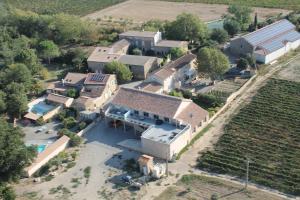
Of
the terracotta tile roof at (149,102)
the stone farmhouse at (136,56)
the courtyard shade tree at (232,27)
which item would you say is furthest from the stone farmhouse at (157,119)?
the courtyard shade tree at (232,27)

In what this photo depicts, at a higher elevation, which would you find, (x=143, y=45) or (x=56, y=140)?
(x=143, y=45)

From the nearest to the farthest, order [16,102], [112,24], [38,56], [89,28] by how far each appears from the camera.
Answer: [16,102], [38,56], [89,28], [112,24]

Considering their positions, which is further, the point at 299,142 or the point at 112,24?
the point at 112,24

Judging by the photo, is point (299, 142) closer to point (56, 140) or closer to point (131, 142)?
point (131, 142)

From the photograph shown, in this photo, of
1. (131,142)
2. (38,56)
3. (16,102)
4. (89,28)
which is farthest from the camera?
(89,28)

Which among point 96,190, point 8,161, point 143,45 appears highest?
point 143,45

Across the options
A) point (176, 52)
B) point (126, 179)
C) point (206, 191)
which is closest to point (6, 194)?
point (126, 179)

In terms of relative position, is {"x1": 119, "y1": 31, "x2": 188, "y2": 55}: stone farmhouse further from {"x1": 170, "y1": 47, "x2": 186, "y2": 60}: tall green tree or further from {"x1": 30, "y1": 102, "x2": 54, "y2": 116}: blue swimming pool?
{"x1": 30, "y1": 102, "x2": 54, "y2": 116}: blue swimming pool

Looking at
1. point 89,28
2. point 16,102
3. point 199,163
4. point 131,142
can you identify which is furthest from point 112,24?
point 199,163
